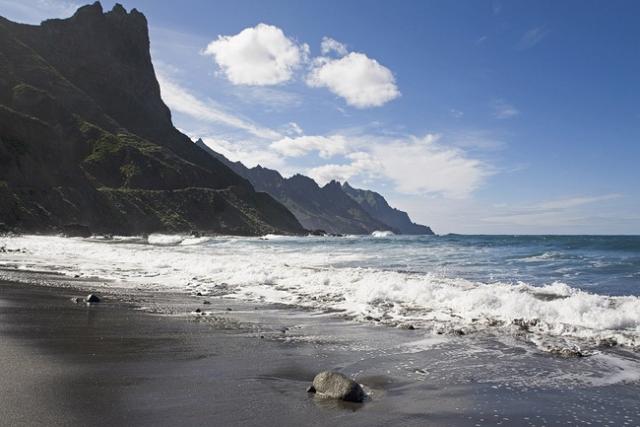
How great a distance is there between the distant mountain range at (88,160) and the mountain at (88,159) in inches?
12.5

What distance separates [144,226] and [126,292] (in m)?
116

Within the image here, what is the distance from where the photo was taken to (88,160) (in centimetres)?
14350

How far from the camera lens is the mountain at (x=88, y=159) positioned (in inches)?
3802

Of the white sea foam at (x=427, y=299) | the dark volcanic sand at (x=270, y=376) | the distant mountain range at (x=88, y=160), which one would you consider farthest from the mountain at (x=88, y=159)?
the dark volcanic sand at (x=270, y=376)

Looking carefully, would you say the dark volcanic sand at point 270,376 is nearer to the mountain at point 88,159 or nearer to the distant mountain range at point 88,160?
the distant mountain range at point 88,160

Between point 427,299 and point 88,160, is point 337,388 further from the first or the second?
point 88,160

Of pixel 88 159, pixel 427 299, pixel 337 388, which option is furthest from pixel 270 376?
pixel 88 159

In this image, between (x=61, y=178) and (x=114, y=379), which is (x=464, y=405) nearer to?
(x=114, y=379)

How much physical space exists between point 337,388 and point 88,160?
15630 cm

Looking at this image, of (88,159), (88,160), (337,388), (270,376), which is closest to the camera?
(337,388)

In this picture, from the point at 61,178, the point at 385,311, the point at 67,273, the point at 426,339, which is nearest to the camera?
the point at 426,339

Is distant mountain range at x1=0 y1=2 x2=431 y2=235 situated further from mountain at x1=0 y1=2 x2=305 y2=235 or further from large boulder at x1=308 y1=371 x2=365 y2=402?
large boulder at x1=308 y1=371 x2=365 y2=402

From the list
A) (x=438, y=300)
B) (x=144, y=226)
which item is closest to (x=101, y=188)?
(x=144, y=226)

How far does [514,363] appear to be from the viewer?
8695 mm
